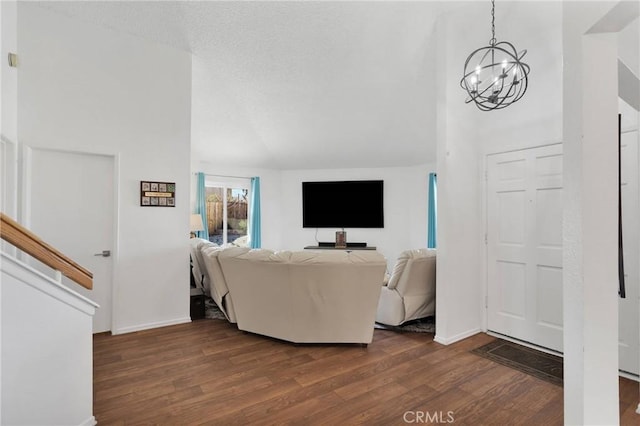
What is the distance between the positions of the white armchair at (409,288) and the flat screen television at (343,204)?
3.57 meters

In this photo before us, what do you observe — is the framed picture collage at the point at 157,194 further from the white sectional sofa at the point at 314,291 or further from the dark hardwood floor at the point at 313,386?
the dark hardwood floor at the point at 313,386

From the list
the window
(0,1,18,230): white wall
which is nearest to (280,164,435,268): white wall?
the window

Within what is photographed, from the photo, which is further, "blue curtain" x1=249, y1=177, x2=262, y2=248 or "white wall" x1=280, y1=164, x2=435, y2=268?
"blue curtain" x1=249, y1=177, x2=262, y2=248

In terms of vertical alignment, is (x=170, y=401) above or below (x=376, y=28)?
below

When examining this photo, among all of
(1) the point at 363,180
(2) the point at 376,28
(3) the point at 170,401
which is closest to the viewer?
(3) the point at 170,401

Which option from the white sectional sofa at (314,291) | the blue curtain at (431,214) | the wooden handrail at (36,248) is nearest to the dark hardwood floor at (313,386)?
the white sectional sofa at (314,291)

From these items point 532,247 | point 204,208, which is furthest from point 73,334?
point 204,208

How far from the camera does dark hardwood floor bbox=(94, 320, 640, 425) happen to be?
1.89 meters

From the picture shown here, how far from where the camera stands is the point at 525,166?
9.95 feet

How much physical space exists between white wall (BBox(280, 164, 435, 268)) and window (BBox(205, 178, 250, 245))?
0.96m

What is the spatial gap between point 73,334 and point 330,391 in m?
1.65

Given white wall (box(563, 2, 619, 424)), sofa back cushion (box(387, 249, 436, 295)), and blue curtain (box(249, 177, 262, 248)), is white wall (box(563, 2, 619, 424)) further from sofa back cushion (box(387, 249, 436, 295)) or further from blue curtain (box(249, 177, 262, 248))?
blue curtain (box(249, 177, 262, 248))

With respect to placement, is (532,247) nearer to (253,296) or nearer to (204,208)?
(253,296)

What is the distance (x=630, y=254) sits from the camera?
2.41m
